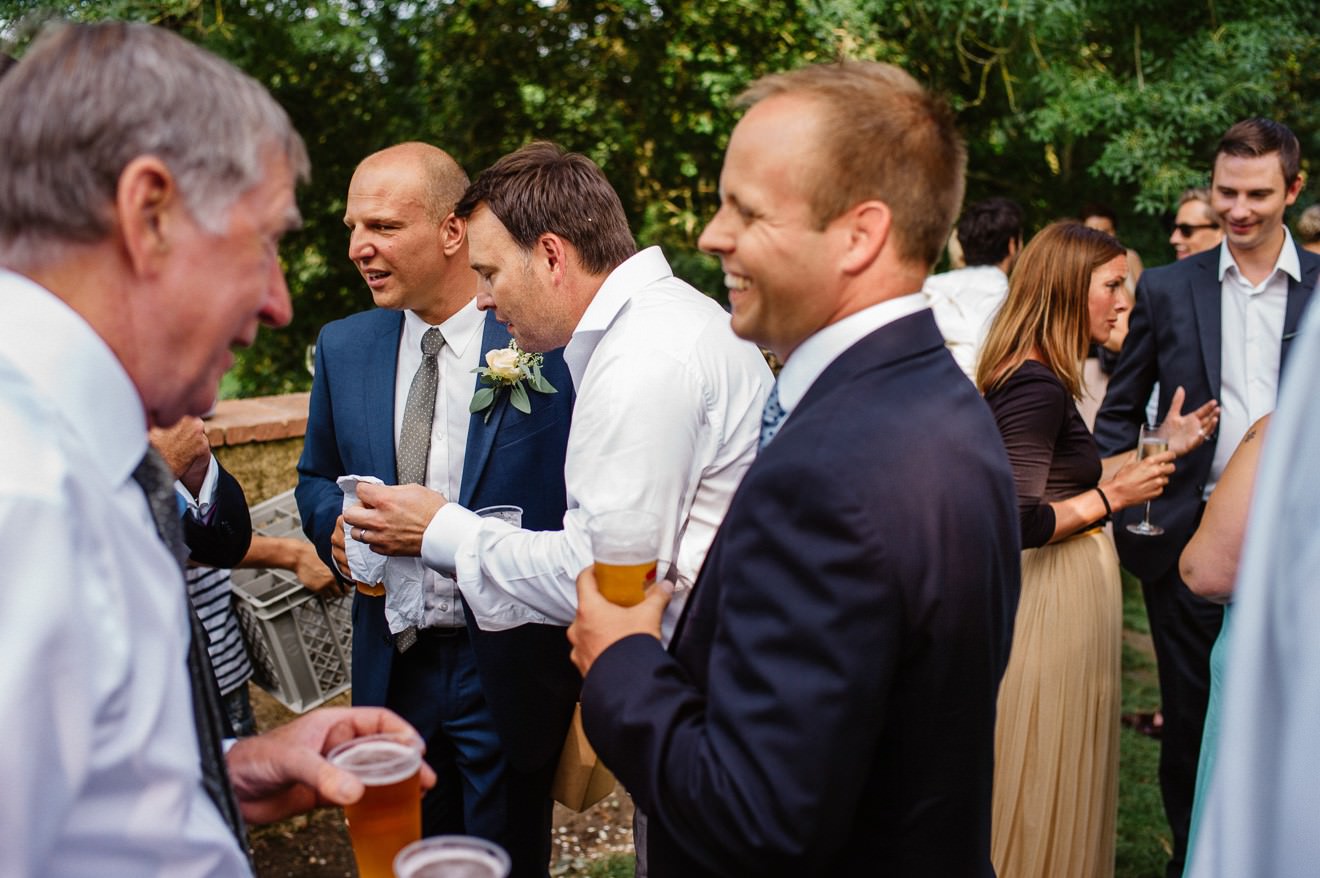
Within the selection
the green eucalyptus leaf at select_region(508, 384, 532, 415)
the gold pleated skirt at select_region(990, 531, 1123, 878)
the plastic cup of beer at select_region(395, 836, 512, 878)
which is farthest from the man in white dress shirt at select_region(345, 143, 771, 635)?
the gold pleated skirt at select_region(990, 531, 1123, 878)

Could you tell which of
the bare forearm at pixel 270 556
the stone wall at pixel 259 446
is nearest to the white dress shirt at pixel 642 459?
the bare forearm at pixel 270 556

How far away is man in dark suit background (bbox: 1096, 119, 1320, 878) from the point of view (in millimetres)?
4109

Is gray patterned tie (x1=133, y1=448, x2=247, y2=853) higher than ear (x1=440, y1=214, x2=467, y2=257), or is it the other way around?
ear (x1=440, y1=214, x2=467, y2=257)

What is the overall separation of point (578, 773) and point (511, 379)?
3.68 ft

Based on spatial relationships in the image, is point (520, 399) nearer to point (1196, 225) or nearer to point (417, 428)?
point (417, 428)

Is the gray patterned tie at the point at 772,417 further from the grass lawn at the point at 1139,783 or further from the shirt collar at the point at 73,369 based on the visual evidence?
the grass lawn at the point at 1139,783

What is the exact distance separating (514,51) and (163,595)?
7.78 m

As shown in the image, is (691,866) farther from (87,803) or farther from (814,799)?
(87,803)

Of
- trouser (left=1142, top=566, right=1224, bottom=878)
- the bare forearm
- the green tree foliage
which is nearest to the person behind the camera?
the bare forearm

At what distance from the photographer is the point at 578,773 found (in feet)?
9.73

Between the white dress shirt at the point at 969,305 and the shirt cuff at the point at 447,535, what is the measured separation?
381 centimetres

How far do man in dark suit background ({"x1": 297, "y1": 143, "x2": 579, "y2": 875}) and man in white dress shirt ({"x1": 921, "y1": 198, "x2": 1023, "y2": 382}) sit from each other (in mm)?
3254

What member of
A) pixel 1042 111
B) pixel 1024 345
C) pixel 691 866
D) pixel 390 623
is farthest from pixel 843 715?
pixel 1042 111

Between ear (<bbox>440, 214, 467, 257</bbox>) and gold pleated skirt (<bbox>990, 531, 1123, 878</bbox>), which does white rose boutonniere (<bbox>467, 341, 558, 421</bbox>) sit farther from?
gold pleated skirt (<bbox>990, 531, 1123, 878</bbox>)
